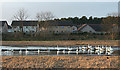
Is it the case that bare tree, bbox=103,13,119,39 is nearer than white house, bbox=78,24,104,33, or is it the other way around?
bare tree, bbox=103,13,119,39

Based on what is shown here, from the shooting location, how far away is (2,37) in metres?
33.8

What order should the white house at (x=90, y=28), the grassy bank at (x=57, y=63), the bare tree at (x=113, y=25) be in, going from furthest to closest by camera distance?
the white house at (x=90, y=28) → the bare tree at (x=113, y=25) → the grassy bank at (x=57, y=63)

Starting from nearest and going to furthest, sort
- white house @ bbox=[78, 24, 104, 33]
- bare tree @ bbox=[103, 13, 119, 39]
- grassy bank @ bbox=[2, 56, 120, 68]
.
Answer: grassy bank @ bbox=[2, 56, 120, 68]
bare tree @ bbox=[103, 13, 119, 39]
white house @ bbox=[78, 24, 104, 33]

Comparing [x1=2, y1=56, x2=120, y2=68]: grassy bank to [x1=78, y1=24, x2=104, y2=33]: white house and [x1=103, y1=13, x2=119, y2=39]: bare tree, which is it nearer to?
[x1=103, y1=13, x2=119, y2=39]: bare tree

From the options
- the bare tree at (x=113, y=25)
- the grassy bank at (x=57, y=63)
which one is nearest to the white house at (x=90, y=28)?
the bare tree at (x=113, y=25)

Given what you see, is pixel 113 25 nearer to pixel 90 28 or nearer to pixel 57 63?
pixel 57 63

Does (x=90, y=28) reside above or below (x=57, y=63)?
above

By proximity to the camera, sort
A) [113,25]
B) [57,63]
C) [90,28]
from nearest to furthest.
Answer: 1. [57,63]
2. [113,25]
3. [90,28]

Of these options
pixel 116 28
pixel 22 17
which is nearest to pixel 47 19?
pixel 22 17

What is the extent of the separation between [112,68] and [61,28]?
165ft

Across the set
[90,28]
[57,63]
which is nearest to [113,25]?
[57,63]

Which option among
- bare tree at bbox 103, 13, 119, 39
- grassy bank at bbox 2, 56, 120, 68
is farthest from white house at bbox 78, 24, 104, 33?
grassy bank at bbox 2, 56, 120, 68

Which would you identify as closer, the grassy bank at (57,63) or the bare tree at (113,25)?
the grassy bank at (57,63)

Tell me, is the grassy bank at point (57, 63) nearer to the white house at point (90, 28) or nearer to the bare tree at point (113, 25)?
the bare tree at point (113, 25)
